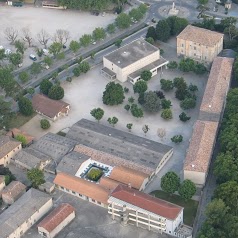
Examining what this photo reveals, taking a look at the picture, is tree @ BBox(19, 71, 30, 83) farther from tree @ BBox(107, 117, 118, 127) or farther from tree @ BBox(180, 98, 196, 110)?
tree @ BBox(180, 98, 196, 110)

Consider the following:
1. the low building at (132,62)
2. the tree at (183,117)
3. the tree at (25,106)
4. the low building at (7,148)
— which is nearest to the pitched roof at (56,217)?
the low building at (7,148)

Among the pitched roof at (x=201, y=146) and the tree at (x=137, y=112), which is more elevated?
the pitched roof at (x=201, y=146)

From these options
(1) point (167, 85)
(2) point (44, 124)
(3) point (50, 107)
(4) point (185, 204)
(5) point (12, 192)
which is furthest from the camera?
(1) point (167, 85)

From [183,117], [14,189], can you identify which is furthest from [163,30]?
[14,189]

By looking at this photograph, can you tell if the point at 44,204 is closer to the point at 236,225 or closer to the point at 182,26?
the point at 236,225

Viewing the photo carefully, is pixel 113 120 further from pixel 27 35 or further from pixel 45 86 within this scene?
pixel 27 35

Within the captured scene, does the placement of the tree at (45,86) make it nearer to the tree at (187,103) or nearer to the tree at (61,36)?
the tree at (61,36)

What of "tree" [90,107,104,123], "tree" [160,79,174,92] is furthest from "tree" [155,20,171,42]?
"tree" [90,107,104,123]
